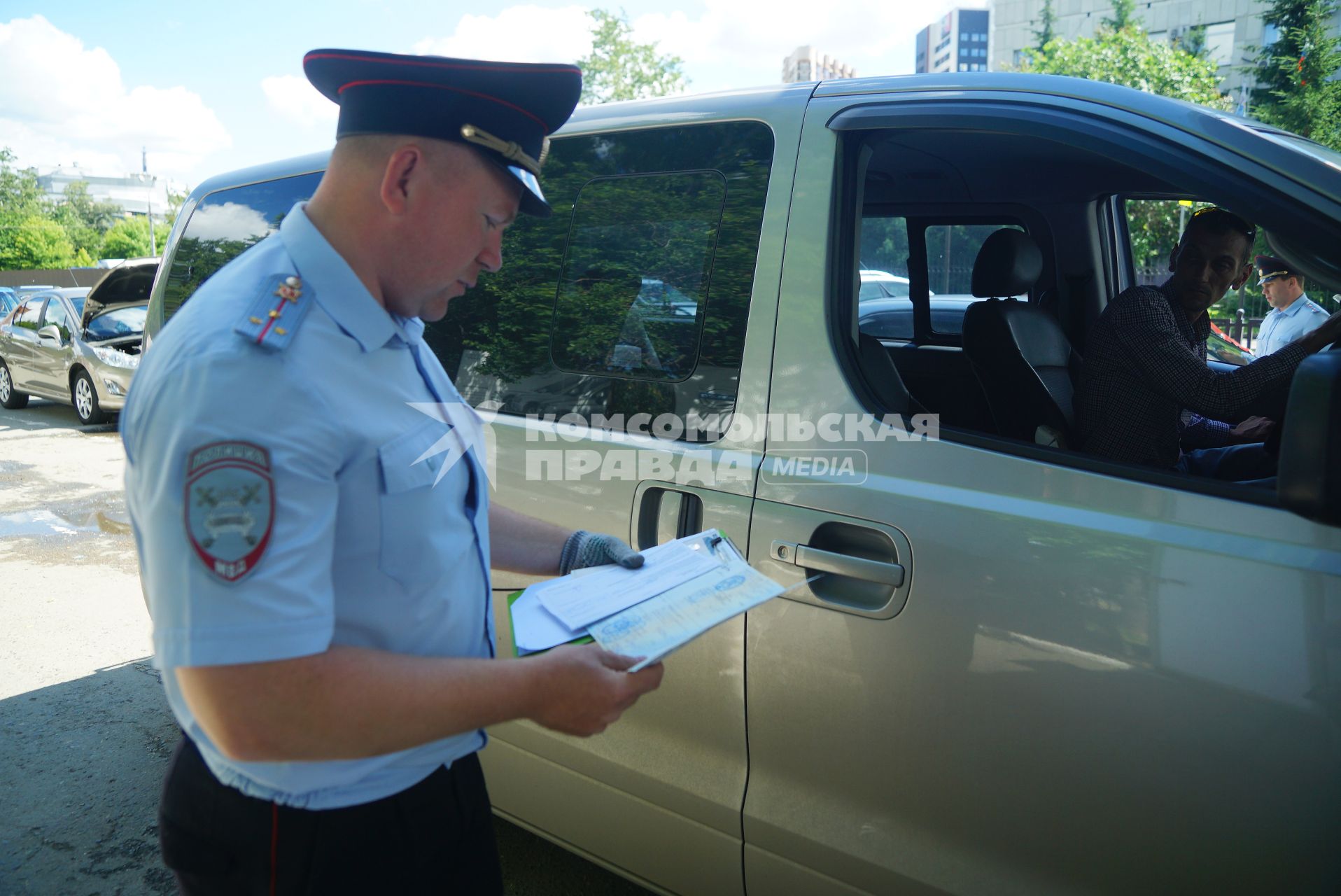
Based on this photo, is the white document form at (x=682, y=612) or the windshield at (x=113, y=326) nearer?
the white document form at (x=682, y=612)

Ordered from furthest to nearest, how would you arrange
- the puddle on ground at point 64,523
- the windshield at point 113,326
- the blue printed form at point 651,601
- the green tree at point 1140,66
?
the green tree at point 1140,66 < the windshield at point 113,326 < the puddle on ground at point 64,523 < the blue printed form at point 651,601

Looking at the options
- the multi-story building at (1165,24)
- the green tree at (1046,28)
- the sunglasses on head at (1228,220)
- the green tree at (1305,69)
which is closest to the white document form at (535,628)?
the sunglasses on head at (1228,220)

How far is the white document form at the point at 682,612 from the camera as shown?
115 centimetres

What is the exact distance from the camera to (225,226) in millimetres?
3270

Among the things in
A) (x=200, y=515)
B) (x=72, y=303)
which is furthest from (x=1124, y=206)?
(x=72, y=303)

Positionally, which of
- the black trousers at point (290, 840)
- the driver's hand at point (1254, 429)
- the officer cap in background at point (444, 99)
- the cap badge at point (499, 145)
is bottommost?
→ the black trousers at point (290, 840)

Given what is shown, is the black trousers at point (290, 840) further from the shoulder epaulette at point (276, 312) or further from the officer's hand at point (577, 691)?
the shoulder epaulette at point (276, 312)

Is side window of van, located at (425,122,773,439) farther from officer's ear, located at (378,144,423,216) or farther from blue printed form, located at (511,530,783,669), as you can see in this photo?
officer's ear, located at (378,144,423,216)

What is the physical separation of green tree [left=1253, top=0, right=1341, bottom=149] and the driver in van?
2468cm

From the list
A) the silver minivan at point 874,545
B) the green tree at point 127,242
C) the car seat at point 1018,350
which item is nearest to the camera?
the silver minivan at point 874,545

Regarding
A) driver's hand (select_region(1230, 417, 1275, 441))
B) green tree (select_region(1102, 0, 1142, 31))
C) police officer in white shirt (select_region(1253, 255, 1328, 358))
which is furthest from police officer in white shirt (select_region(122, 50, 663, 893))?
green tree (select_region(1102, 0, 1142, 31))

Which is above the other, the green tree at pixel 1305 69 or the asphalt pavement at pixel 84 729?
the green tree at pixel 1305 69

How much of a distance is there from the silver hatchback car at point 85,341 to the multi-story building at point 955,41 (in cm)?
11932

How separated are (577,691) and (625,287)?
139 centimetres
